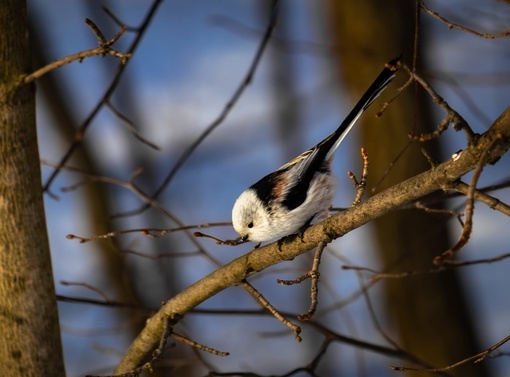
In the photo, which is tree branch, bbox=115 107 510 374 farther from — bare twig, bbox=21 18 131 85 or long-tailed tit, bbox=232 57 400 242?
bare twig, bbox=21 18 131 85

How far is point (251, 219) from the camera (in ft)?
5.02

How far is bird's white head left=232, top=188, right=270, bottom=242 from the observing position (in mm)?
1512

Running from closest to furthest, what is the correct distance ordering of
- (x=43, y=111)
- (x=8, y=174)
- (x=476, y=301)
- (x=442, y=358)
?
(x=8, y=174) < (x=442, y=358) < (x=476, y=301) < (x=43, y=111)

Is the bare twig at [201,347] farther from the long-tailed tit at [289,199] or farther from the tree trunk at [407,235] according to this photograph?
the tree trunk at [407,235]

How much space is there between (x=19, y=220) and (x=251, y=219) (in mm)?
536

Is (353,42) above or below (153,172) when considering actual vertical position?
below

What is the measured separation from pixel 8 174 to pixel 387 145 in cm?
202

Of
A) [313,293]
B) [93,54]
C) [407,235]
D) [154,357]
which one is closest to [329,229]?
[313,293]

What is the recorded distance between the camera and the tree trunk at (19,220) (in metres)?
1.48

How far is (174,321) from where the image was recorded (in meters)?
1.54

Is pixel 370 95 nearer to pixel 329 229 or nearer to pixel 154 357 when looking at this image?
pixel 329 229

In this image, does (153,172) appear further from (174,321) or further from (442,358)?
(174,321)

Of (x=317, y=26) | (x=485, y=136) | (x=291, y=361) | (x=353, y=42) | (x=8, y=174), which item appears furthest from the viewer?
(x=291, y=361)

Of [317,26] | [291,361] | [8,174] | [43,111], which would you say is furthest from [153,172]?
[8,174]
